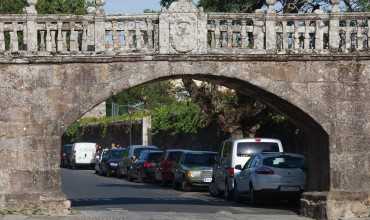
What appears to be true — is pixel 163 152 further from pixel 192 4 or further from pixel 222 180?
pixel 192 4

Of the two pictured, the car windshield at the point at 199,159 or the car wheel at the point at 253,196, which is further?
the car windshield at the point at 199,159

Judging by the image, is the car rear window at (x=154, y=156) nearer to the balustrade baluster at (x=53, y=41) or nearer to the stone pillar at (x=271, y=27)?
the stone pillar at (x=271, y=27)

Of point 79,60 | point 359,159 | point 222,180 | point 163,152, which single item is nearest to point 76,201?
point 222,180

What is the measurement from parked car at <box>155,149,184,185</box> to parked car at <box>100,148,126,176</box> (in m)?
10.0

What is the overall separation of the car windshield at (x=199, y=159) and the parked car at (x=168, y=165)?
8.70 ft

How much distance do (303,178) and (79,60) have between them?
24.4 feet

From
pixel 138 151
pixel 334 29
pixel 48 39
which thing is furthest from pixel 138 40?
pixel 138 151

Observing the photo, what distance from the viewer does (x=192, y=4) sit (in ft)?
74.8

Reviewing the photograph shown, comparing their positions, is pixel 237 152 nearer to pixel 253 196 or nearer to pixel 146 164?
pixel 253 196

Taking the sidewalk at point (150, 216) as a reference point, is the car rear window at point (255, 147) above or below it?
above

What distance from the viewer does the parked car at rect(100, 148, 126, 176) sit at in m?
51.8

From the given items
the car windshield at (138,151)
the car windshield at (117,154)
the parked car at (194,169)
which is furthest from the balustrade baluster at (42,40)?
the car windshield at (117,154)

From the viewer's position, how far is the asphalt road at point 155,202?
25984 millimetres

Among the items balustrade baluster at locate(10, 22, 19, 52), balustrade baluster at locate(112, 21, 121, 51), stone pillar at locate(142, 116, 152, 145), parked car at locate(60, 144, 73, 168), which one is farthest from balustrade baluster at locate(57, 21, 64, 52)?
parked car at locate(60, 144, 73, 168)
